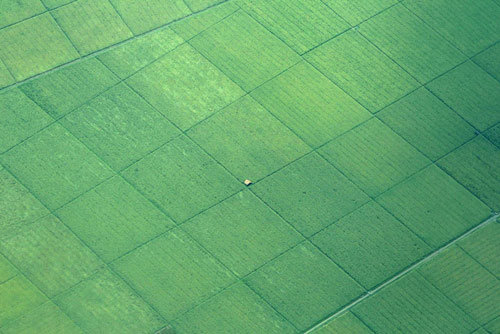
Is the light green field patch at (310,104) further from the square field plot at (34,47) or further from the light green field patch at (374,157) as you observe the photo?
the square field plot at (34,47)

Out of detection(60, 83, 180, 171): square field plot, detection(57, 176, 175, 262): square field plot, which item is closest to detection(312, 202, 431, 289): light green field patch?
detection(57, 176, 175, 262): square field plot

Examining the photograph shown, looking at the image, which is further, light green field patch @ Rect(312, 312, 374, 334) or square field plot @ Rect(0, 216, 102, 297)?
square field plot @ Rect(0, 216, 102, 297)

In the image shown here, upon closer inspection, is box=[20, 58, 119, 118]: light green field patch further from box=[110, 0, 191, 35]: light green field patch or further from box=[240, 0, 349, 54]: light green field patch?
box=[240, 0, 349, 54]: light green field patch

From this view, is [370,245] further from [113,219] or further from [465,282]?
[113,219]

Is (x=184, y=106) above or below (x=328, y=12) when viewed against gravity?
below

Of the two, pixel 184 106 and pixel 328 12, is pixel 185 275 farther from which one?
pixel 328 12

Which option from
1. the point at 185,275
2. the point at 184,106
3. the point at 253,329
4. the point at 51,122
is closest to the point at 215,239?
the point at 185,275

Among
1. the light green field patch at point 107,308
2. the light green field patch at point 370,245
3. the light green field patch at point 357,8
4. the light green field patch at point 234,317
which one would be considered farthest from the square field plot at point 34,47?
the light green field patch at point 370,245
